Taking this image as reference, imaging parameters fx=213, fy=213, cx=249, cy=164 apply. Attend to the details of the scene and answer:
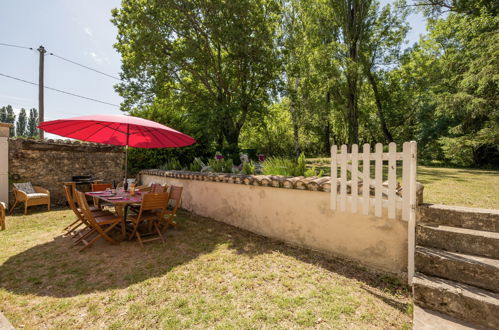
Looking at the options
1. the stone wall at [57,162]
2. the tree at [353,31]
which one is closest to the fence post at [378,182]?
the stone wall at [57,162]

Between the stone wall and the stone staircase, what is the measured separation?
9175 mm

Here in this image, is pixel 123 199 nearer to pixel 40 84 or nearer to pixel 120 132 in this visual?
pixel 120 132

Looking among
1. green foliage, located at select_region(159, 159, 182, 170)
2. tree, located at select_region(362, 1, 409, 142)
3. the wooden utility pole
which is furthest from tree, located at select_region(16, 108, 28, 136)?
tree, located at select_region(362, 1, 409, 142)

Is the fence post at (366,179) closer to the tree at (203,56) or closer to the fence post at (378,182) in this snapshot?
the fence post at (378,182)

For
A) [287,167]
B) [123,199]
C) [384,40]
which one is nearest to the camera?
[123,199]

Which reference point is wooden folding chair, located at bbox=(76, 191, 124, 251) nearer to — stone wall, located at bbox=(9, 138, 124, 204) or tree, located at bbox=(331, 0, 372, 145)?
stone wall, located at bbox=(9, 138, 124, 204)

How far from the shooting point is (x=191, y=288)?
2.51 metres

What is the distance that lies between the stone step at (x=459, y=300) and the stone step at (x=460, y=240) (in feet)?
1.52

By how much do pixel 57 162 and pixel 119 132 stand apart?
13.6 ft

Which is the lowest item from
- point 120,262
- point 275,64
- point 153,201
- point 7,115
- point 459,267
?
point 120,262

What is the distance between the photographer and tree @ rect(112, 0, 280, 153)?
7.73 m

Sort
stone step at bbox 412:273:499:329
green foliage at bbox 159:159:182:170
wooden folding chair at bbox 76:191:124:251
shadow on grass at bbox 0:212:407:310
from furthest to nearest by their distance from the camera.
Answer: green foliage at bbox 159:159:182:170 < wooden folding chair at bbox 76:191:124:251 < shadow on grass at bbox 0:212:407:310 < stone step at bbox 412:273:499:329

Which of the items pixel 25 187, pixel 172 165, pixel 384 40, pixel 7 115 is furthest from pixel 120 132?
pixel 7 115

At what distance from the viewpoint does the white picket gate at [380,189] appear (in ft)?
8.02
